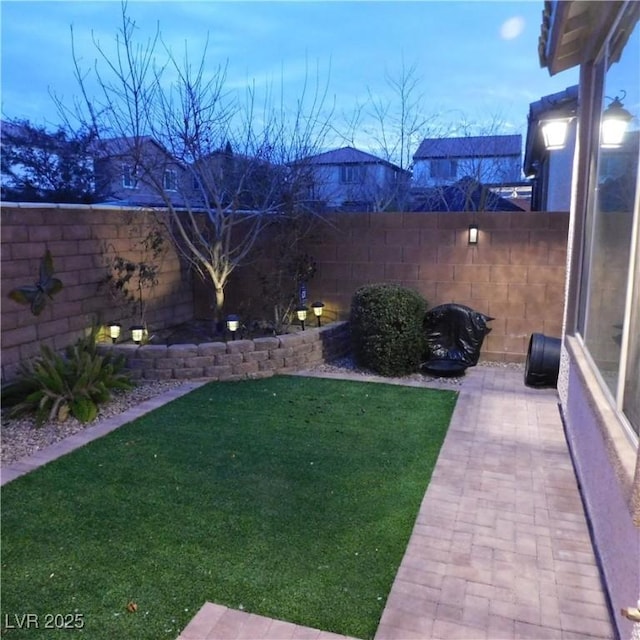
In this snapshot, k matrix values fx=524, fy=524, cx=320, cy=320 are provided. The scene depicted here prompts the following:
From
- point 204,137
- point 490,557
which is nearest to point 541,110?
point 204,137

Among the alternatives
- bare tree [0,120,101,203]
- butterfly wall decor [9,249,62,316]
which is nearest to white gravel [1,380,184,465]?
butterfly wall decor [9,249,62,316]

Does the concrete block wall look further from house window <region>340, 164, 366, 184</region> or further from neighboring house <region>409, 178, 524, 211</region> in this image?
neighboring house <region>409, 178, 524, 211</region>

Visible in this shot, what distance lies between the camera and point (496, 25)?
370 inches

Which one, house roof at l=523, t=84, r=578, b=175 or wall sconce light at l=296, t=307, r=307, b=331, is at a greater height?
house roof at l=523, t=84, r=578, b=175

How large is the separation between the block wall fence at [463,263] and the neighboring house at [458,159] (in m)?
7.17

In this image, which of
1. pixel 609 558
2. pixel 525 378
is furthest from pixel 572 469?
pixel 525 378

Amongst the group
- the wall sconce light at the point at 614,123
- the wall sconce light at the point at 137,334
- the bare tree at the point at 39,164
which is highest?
the bare tree at the point at 39,164

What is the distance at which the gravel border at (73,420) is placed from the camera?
4.00 meters

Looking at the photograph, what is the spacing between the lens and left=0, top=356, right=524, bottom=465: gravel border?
4.00 metres

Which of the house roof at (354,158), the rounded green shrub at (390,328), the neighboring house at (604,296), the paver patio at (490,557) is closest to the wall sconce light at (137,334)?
the paver patio at (490,557)

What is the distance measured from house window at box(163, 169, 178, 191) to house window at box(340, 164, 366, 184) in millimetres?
7413

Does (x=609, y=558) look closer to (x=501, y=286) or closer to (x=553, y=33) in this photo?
(x=553, y=33)

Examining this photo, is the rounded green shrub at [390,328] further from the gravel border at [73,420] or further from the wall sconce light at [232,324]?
the wall sconce light at [232,324]

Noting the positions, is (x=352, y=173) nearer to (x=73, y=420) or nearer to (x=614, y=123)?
(x=73, y=420)
